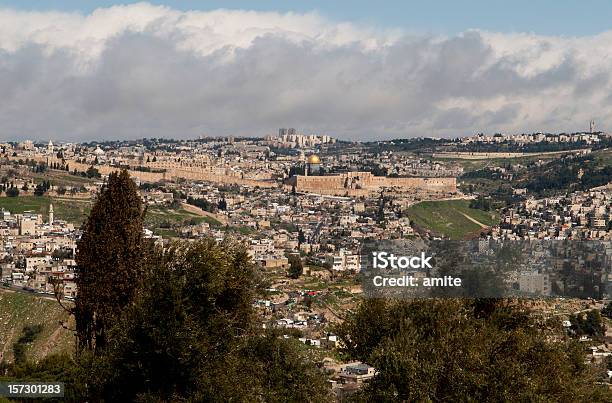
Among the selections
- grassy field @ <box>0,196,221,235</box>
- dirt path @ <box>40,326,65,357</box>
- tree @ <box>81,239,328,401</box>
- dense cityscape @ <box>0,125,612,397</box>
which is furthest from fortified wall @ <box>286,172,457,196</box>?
tree @ <box>81,239,328,401</box>

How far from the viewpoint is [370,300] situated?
63.4ft

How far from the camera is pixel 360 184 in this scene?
150m

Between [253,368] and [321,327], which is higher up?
[253,368]

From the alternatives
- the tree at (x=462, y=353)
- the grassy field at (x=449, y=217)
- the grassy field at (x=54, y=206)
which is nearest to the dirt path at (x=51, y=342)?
the tree at (x=462, y=353)

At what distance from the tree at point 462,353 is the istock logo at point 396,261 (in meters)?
1.34

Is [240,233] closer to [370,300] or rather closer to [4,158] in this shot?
[4,158]

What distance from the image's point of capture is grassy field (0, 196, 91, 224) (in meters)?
92.8

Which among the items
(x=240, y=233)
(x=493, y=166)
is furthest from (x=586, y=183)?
(x=240, y=233)

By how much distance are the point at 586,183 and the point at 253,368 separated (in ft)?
381

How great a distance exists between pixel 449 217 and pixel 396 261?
329 ft

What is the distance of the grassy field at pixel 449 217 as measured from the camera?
349ft

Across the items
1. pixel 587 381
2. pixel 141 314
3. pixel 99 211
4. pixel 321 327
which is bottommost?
pixel 321 327

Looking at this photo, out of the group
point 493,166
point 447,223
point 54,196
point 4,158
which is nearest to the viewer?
point 54,196

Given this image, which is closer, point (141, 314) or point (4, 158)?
point (141, 314)
